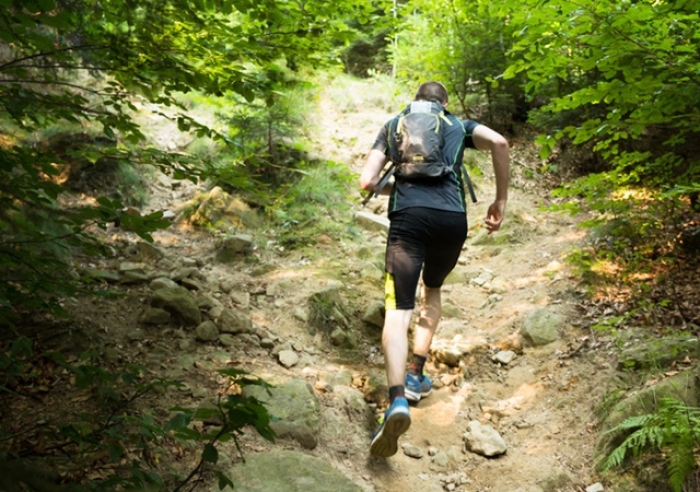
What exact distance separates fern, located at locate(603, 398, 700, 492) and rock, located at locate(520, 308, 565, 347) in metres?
1.58

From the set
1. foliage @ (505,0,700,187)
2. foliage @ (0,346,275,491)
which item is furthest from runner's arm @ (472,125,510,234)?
foliage @ (0,346,275,491)

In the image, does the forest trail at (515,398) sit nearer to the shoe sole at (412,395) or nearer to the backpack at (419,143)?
the shoe sole at (412,395)

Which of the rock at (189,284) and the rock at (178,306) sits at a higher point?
the rock at (178,306)

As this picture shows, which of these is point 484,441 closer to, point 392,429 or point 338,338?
point 392,429

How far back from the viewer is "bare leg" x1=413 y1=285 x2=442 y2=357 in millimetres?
3783

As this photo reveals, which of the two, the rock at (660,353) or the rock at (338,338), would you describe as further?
the rock at (338,338)

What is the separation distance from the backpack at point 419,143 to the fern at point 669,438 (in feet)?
6.63

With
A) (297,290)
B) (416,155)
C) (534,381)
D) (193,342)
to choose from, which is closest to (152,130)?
(297,290)

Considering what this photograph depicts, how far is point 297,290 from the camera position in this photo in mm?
4887

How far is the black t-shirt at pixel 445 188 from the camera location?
3.32 meters

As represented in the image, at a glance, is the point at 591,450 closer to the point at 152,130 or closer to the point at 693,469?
the point at 693,469

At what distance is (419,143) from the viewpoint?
11.1 ft

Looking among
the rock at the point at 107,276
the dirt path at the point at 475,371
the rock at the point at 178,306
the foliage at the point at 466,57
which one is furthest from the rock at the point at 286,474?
the foliage at the point at 466,57

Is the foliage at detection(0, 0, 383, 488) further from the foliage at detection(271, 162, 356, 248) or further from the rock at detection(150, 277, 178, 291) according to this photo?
the foliage at detection(271, 162, 356, 248)
